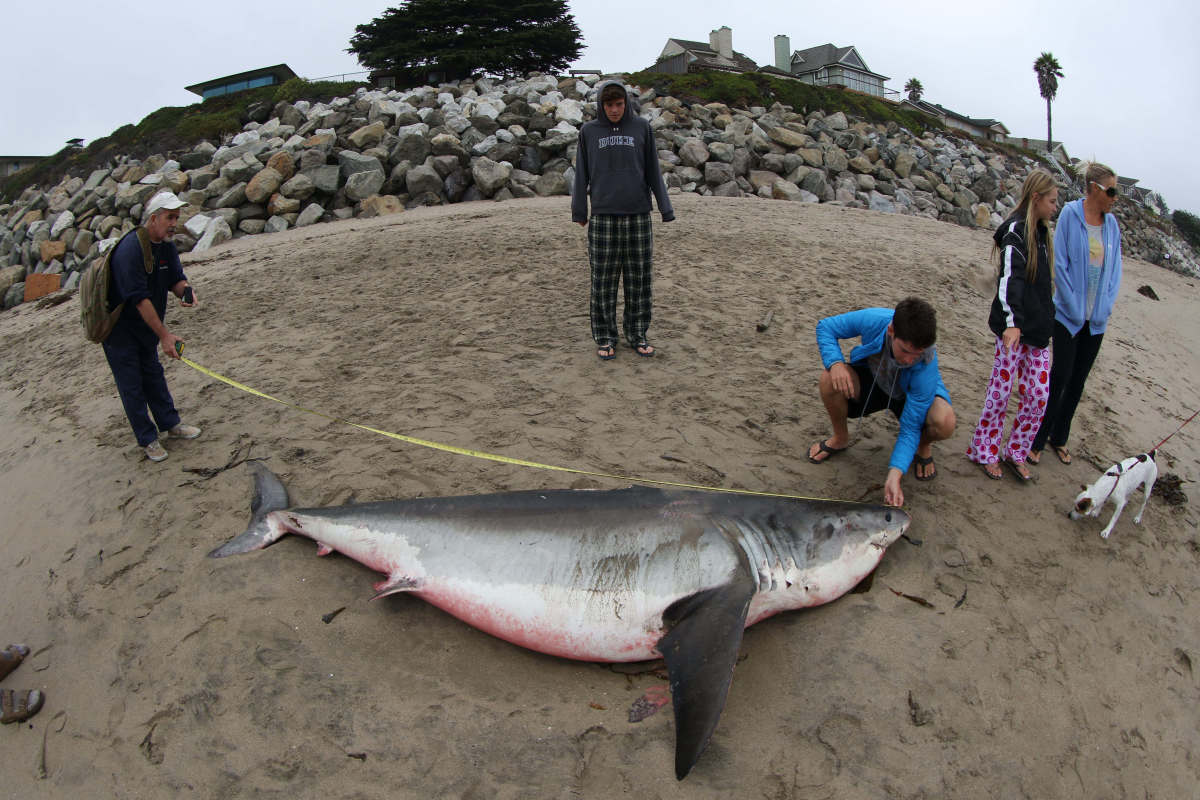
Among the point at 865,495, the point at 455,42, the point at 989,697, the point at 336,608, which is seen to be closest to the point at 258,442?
the point at 336,608

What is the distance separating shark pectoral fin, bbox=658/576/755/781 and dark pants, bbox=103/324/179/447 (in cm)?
361

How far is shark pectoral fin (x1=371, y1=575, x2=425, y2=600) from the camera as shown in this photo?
298 centimetres

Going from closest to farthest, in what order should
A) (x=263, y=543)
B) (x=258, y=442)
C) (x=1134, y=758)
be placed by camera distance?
1. (x=1134, y=758)
2. (x=263, y=543)
3. (x=258, y=442)

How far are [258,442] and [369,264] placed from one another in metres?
4.23

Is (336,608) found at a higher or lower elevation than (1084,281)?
lower

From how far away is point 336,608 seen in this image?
3.08m

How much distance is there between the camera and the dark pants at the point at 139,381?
422cm

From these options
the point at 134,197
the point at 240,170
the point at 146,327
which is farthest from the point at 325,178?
the point at 146,327

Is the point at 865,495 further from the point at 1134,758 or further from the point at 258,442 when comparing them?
the point at 258,442

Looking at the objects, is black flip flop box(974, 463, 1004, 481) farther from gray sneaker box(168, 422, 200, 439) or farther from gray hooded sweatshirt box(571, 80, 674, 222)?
gray sneaker box(168, 422, 200, 439)

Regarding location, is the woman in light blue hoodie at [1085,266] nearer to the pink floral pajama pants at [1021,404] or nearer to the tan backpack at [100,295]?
the pink floral pajama pants at [1021,404]

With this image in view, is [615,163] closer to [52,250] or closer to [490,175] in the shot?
[490,175]

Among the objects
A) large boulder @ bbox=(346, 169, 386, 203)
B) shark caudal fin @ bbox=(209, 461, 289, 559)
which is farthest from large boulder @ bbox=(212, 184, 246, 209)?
shark caudal fin @ bbox=(209, 461, 289, 559)

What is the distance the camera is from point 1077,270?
3.78 m
